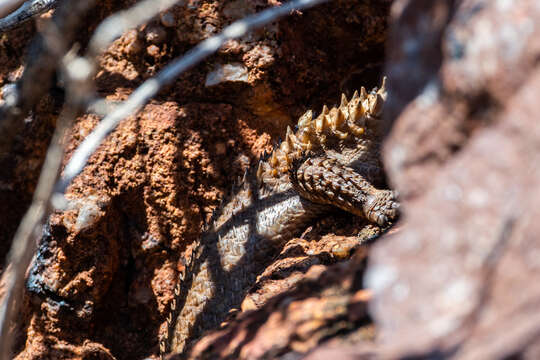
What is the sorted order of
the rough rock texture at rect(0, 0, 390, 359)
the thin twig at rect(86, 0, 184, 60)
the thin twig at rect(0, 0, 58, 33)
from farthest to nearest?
the rough rock texture at rect(0, 0, 390, 359) < the thin twig at rect(0, 0, 58, 33) < the thin twig at rect(86, 0, 184, 60)

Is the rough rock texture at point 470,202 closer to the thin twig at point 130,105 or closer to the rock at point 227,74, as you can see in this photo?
the thin twig at point 130,105

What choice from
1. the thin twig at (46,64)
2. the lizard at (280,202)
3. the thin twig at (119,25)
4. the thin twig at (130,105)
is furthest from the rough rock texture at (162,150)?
the thin twig at (119,25)

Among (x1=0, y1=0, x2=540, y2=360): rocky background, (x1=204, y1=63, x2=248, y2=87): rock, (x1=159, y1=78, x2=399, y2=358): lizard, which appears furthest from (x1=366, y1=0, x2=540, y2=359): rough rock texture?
(x1=204, y1=63, x2=248, y2=87): rock

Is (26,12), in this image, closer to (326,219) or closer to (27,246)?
(27,246)

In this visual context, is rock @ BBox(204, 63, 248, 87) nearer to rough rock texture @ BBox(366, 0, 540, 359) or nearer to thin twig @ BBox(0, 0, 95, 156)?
thin twig @ BBox(0, 0, 95, 156)

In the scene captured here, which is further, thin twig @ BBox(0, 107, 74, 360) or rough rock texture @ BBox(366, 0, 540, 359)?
thin twig @ BBox(0, 107, 74, 360)

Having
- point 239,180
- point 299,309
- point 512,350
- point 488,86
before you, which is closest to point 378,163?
point 239,180
